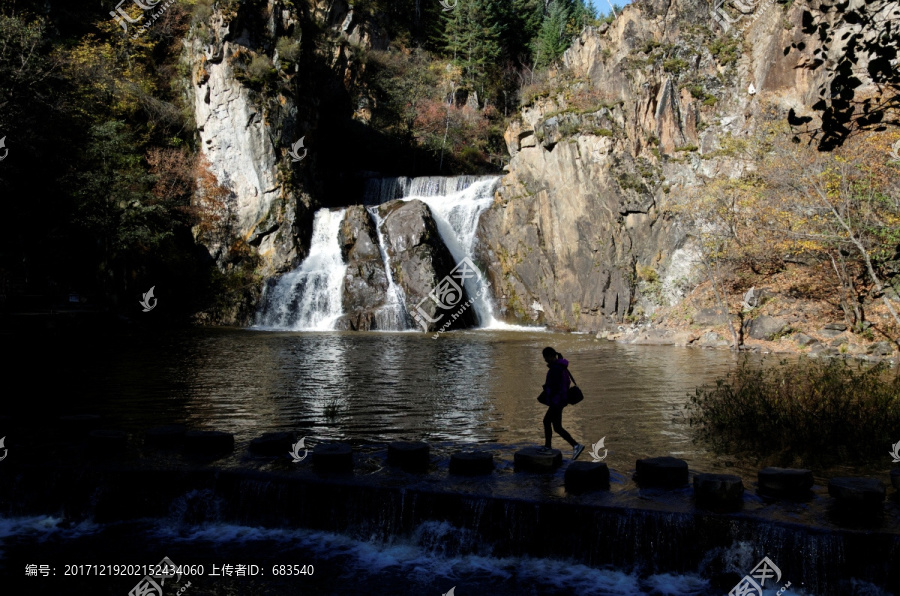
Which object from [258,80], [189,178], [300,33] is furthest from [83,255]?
[300,33]

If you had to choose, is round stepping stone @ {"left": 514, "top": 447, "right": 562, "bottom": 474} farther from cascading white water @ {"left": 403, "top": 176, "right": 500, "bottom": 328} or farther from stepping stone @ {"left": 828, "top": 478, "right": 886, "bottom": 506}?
cascading white water @ {"left": 403, "top": 176, "right": 500, "bottom": 328}

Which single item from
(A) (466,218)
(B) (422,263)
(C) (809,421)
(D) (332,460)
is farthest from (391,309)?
(D) (332,460)

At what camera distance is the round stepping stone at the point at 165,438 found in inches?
385

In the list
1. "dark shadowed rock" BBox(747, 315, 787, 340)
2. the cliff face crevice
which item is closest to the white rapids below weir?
the cliff face crevice

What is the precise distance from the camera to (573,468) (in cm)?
779

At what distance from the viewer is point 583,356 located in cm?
2353

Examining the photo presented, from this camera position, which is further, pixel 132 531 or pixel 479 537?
pixel 132 531

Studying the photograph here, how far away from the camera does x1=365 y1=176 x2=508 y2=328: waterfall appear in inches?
1548

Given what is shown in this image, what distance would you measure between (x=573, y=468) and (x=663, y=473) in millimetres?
1191

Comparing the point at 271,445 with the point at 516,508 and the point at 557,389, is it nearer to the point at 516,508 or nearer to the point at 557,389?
the point at 516,508

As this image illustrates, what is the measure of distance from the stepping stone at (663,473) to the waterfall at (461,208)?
1178 inches

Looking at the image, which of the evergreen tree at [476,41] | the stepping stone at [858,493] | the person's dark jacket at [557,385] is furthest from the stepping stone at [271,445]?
the evergreen tree at [476,41]

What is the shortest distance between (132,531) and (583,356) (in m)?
18.1

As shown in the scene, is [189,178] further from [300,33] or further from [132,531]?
[132,531]
